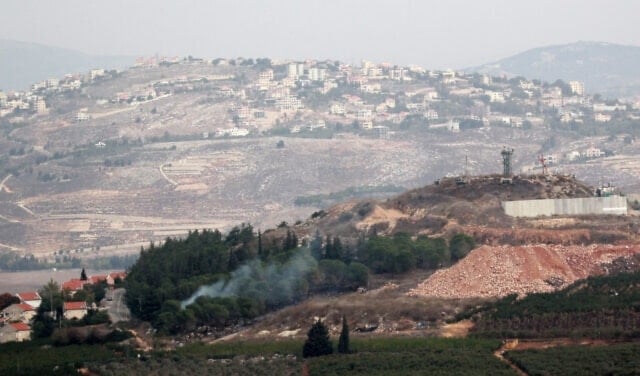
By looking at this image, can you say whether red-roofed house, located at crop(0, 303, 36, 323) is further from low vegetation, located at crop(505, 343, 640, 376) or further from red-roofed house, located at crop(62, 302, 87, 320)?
low vegetation, located at crop(505, 343, 640, 376)

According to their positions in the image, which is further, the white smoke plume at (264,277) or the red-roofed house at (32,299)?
the red-roofed house at (32,299)

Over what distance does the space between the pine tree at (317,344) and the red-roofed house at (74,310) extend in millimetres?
17420

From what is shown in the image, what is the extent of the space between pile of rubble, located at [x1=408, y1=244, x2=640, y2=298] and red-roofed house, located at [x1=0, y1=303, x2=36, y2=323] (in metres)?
18.4

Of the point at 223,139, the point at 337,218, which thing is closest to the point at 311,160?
the point at 223,139

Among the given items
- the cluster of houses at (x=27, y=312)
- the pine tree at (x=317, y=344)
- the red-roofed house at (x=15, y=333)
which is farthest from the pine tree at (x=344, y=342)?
the red-roofed house at (x=15, y=333)

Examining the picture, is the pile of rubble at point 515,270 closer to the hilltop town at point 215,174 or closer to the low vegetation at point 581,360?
the low vegetation at point 581,360

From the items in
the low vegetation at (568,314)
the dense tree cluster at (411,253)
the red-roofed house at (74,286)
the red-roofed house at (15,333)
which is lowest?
the red-roofed house at (15,333)

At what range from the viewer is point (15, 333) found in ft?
228

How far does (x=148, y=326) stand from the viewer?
6631 centimetres

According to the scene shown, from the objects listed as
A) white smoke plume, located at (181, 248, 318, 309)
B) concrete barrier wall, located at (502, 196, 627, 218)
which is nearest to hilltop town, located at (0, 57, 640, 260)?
concrete barrier wall, located at (502, 196, 627, 218)

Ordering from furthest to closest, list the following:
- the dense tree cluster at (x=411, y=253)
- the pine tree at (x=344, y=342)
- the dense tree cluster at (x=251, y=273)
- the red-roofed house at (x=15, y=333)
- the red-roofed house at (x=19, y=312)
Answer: the red-roofed house at (x=19, y=312) → the dense tree cluster at (x=411, y=253) → the red-roofed house at (x=15, y=333) → the dense tree cluster at (x=251, y=273) → the pine tree at (x=344, y=342)

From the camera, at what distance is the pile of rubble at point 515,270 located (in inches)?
2576

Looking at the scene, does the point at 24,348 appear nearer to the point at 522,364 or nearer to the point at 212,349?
the point at 212,349

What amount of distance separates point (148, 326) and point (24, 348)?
618cm
